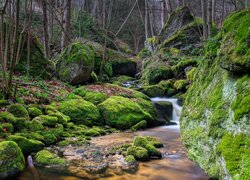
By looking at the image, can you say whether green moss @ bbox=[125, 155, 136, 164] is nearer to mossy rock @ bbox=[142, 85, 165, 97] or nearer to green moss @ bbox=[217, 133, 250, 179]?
green moss @ bbox=[217, 133, 250, 179]

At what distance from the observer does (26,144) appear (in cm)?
634

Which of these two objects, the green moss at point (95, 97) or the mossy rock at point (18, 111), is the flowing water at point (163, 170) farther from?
the green moss at point (95, 97)

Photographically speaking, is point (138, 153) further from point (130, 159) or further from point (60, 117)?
point (60, 117)

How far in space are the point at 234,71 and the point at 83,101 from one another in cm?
750

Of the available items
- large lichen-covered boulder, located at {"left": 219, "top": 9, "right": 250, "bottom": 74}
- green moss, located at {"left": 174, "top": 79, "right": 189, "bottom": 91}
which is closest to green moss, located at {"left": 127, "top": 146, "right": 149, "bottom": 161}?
large lichen-covered boulder, located at {"left": 219, "top": 9, "right": 250, "bottom": 74}

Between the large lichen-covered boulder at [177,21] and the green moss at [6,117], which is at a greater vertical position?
the large lichen-covered boulder at [177,21]

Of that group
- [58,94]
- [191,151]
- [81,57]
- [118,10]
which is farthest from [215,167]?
[118,10]

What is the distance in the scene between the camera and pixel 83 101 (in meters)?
10.9

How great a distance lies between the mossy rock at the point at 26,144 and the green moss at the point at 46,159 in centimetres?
25

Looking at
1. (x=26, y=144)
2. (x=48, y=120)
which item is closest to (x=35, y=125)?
(x=48, y=120)

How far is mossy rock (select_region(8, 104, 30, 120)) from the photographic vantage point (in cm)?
772

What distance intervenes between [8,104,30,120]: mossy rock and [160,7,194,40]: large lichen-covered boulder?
602 inches

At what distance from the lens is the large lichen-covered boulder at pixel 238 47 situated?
374 cm

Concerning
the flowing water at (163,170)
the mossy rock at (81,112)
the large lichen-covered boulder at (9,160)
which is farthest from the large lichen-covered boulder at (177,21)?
the large lichen-covered boulder at (9,160)
